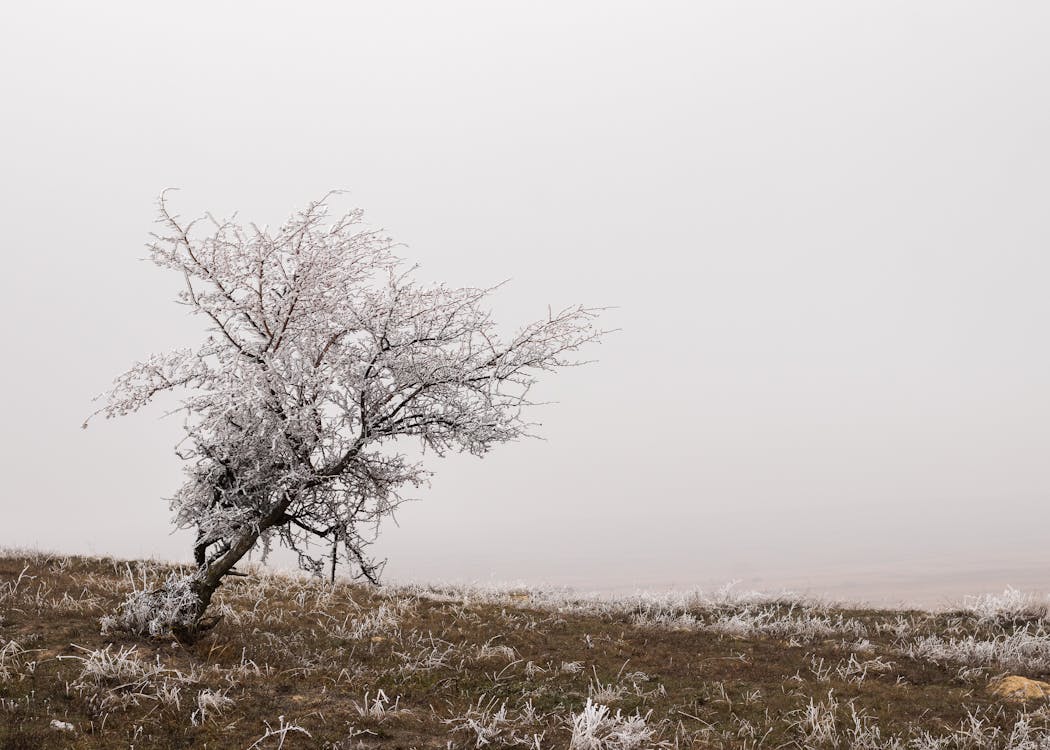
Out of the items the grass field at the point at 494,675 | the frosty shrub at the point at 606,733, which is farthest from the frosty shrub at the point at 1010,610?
the frosty shrub at the point at 606,733

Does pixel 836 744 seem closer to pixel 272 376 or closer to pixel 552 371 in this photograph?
pixel 552 371

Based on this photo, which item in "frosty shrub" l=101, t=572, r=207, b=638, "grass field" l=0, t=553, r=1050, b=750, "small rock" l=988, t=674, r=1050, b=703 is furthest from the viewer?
"frosty shrub" l=101, t=572, r=207, b=638

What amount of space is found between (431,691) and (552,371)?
522 centimetres

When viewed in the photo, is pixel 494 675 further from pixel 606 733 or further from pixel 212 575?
pixel 212 575

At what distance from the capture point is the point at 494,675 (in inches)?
409

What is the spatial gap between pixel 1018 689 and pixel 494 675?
22.0ft

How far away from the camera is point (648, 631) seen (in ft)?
45.3

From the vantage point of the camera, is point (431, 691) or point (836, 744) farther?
point (431, 691)

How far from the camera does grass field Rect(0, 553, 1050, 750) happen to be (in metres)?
8.18

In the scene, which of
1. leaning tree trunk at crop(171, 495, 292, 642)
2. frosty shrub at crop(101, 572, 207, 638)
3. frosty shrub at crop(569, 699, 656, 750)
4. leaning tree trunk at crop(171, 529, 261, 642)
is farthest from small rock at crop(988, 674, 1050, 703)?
frosty shrub at crop(101, 572, 207, 638)

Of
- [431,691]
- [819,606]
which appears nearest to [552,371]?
[431,691]

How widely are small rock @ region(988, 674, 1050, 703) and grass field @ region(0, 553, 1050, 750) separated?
0.20 meters

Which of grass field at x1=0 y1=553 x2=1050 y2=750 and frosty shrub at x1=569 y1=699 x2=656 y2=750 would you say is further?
grass field at x1=0 y1=553 x2=1050 y2=750

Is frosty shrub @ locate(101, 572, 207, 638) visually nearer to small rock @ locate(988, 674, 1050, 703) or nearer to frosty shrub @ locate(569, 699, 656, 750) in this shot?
frosty shrub @ locate(569, 699, 656, 750)
